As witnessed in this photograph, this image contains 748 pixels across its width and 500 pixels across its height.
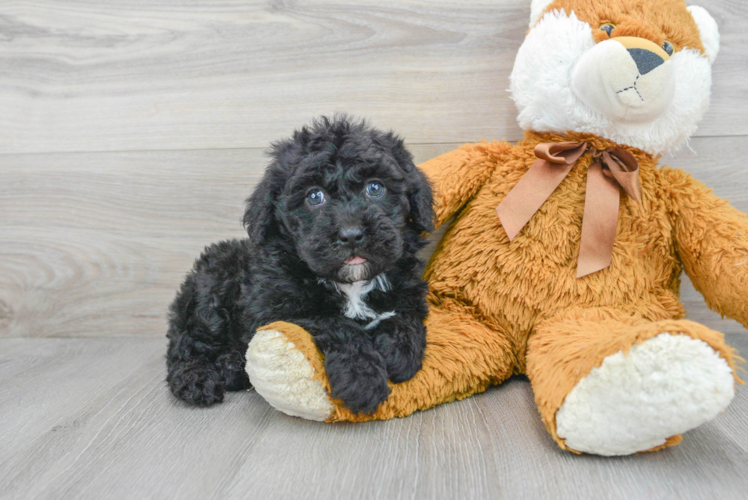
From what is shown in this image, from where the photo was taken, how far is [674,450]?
1.10 meters

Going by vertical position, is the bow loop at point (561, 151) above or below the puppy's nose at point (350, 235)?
above

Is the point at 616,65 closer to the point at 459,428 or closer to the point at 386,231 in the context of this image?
the point at 386,231

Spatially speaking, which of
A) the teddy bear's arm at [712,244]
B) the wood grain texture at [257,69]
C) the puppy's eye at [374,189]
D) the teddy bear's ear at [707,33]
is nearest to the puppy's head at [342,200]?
the puppy's eye at [374,189]

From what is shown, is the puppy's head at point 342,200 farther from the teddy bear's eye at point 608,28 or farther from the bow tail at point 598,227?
the teddy bear's eye at point 608,28

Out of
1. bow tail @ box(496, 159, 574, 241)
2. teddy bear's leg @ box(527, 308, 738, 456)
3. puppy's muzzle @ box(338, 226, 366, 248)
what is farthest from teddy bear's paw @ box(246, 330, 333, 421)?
bow tail @ box(496, 159, 574, 241)

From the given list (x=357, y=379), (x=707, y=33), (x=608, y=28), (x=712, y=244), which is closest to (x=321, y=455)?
(x=357, y=379)

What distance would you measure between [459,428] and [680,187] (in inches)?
35.4

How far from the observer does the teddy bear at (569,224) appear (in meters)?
1.27

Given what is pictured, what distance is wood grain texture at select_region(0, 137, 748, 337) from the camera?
6.16 feet

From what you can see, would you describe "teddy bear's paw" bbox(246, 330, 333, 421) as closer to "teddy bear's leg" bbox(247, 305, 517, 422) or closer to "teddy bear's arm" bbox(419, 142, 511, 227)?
"teddy bear's leg" bbox(247, 305, 517, 422)

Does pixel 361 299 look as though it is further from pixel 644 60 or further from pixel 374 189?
A: pixel 644 60

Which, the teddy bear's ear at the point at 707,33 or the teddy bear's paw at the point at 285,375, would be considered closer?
the teddy bear's paw at the point at 285,375

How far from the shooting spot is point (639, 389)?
3.21 feet

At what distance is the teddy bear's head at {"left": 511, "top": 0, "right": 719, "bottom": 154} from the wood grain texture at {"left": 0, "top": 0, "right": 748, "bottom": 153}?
12.2 inches
